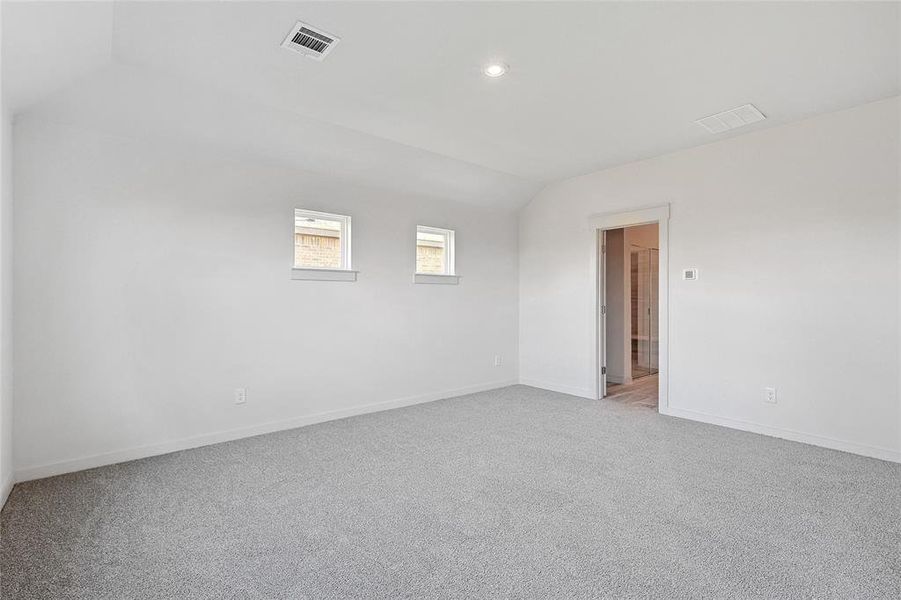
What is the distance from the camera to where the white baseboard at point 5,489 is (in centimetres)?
244

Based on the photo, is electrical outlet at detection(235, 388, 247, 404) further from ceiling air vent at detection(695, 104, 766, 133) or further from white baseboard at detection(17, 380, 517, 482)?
ceiling air vent at detection(695, 104, 766, 133)

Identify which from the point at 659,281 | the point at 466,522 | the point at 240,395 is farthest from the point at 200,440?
the point at 659,281

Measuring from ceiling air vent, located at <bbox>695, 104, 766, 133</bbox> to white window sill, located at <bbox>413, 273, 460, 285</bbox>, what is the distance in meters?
2.81

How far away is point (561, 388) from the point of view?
211 inches

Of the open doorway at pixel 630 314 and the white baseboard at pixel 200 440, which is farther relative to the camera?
the open doorway at pixel 630 314

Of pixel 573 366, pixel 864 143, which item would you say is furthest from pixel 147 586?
pixel 864 143

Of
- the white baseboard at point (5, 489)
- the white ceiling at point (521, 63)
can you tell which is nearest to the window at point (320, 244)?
the white ceiling at point (521, 63)

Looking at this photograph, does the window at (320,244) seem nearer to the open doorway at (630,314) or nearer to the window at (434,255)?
the window at (434,255)

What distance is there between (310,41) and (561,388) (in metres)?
4.40

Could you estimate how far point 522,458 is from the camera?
3191 mm

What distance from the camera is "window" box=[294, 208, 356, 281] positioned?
4.07 meters

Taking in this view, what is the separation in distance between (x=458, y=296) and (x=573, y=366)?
1597mm

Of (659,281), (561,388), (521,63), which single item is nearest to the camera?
(521,63)

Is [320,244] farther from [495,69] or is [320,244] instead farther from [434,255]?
[495,69]
